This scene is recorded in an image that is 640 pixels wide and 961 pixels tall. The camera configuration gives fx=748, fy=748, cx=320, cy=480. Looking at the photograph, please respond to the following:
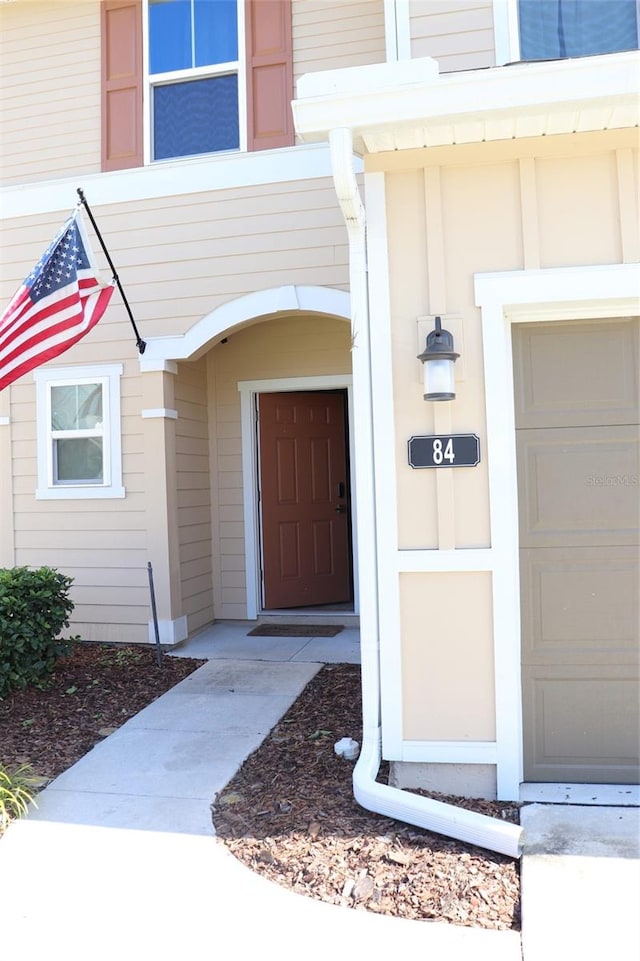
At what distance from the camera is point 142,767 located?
3.75 meters

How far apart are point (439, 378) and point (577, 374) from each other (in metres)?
0.67

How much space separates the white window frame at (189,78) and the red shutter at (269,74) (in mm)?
55

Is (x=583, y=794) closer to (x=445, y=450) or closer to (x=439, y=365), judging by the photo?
(x=445, y=450)

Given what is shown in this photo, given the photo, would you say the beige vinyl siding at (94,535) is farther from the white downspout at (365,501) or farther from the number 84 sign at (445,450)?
the number 84 sign at (445,450)

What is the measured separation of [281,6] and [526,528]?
184 inches

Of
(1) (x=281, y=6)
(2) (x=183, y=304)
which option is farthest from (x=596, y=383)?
(1) (x=281, y=6)

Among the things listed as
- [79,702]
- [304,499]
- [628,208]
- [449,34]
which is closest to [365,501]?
[628,208]

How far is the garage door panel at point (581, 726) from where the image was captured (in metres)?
3.32

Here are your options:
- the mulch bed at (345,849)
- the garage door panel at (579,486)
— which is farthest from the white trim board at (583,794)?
the garage door panel at (579,486)

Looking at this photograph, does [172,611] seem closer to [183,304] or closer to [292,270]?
[183,304]

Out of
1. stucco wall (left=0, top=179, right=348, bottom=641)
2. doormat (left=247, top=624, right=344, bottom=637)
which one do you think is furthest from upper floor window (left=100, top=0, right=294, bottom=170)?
doormat (left=247, top=624, right=344, bottom=637)

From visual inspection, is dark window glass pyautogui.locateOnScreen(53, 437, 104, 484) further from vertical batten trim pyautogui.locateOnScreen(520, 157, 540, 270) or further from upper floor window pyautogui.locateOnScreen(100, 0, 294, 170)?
vertical batten trim pyautogui.locateOnScreen(520, 157, 540, 270)

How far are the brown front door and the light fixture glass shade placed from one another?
12.1ft

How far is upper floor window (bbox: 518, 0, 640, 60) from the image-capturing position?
458 centimetres
